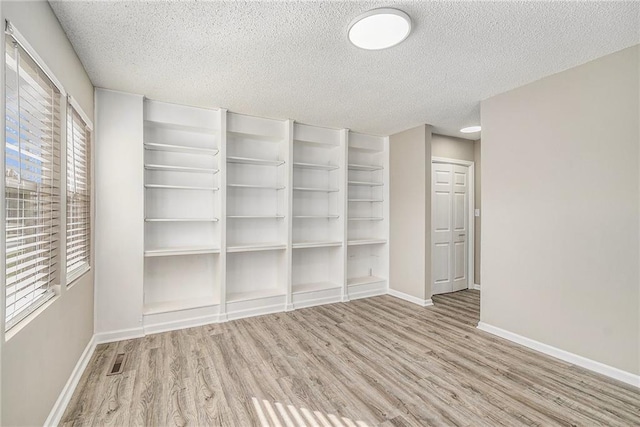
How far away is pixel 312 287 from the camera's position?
4.47m

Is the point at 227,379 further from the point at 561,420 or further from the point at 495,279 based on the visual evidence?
the point at 495,279

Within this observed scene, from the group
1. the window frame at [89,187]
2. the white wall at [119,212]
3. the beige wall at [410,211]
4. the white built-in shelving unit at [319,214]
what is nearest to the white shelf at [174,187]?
the white wall at [119,212]

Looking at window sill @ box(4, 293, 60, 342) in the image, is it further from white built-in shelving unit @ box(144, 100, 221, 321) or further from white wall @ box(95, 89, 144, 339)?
white built-in shelving unit @ box(144, 100, 221, 321)

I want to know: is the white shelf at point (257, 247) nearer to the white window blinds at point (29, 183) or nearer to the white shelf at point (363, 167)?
the white shelf at point (363, 167)

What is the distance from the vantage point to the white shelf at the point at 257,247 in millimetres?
3798

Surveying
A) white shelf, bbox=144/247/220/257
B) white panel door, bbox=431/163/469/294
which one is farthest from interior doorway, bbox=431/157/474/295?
white shelf, bbox=144/247/220/257

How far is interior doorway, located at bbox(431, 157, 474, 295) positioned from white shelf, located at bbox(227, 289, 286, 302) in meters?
2.41

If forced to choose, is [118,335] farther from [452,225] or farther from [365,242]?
[452,225]

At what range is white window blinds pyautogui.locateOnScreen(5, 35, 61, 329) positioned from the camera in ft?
4.60

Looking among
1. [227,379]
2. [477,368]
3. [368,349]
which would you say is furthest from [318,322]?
[477,368]

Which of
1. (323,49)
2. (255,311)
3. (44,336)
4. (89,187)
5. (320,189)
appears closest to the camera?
(44,336)

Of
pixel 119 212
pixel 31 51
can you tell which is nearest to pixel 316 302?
pixel 119 212

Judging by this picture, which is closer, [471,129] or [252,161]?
[252,161]

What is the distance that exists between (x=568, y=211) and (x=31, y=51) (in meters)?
3.84
